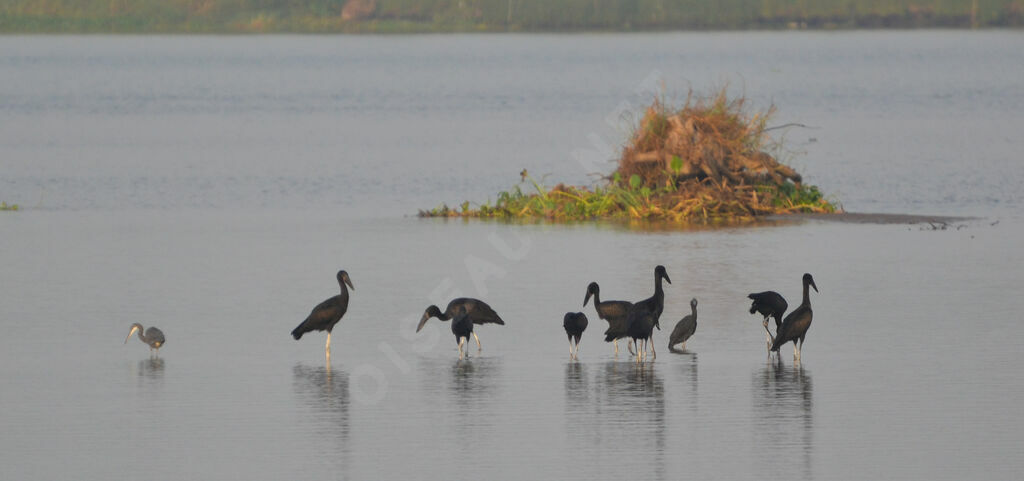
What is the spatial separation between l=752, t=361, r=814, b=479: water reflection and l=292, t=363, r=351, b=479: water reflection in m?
2.61

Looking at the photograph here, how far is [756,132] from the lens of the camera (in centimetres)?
2659

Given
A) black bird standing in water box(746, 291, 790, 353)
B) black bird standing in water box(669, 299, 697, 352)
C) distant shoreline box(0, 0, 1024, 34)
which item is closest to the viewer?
black bird standing in water box(669, 299, 697, 352)

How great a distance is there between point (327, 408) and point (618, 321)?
122 inches

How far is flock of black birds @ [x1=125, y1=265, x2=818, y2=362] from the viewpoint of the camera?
48.6 ft

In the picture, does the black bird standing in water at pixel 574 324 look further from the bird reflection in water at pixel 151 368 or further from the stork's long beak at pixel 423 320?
the bird reflection in water at pixel 151 368

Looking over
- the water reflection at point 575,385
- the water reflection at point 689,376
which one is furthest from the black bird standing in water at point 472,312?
the water reflection at point 689,376

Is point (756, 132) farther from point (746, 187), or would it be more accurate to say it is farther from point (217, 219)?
point (217, 219)

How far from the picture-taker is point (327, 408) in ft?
43.2

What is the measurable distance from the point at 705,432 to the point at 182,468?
3.34 meters

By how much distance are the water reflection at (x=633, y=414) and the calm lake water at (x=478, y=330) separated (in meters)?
0.03

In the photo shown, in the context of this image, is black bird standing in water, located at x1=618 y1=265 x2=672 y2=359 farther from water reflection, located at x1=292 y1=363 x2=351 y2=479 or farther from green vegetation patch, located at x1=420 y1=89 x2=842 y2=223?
green vegetation patch, located at x1=420 y1=89 x2=842 y2=223

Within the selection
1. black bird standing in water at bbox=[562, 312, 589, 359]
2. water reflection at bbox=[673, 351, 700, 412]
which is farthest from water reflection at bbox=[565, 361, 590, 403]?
water reflection at bbox=[673, 351, 700, 412]

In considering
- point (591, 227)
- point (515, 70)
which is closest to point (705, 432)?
point (591, 227)

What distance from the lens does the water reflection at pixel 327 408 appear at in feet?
38.6
